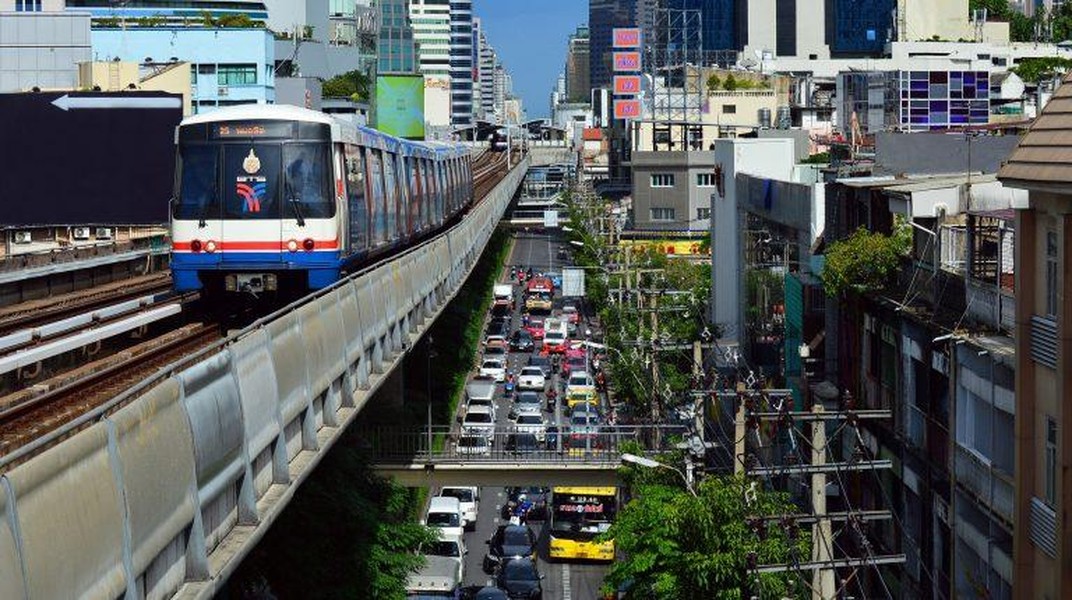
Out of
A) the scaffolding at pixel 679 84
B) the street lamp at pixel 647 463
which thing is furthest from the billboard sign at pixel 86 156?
the scaffolding at pixel 679 84

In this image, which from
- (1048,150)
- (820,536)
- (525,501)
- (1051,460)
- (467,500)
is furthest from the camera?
(525,501)

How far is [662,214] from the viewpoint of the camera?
84000mm

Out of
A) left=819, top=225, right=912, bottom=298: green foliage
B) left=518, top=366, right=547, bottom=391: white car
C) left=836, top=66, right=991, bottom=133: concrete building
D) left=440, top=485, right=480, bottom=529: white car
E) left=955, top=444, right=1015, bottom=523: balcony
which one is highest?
left=836, top=66, right=991, bottom=133: concrete building

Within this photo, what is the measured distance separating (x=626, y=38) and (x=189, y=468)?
133 m

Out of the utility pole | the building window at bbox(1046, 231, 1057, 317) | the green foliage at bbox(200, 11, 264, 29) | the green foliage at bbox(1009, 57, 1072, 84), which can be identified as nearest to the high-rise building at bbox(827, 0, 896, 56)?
the green foliage at bbox(1009, 57, 1072, 84)

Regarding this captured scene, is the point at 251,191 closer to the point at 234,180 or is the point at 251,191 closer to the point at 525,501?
the point at 234,180

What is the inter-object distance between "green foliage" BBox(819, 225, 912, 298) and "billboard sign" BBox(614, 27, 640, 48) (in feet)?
382

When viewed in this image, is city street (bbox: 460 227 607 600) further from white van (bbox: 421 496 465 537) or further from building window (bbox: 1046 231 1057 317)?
building window (bbox: 1046 231 1057 317)

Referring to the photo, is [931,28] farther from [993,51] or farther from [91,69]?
[91,69]

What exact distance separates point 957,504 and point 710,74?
74659mm

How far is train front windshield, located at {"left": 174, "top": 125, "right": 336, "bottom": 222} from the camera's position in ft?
69.9

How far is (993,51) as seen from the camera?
91562 millimetres

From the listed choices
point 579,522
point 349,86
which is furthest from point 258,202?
point 349,86

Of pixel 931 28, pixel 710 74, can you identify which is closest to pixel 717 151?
pixel 710 74
